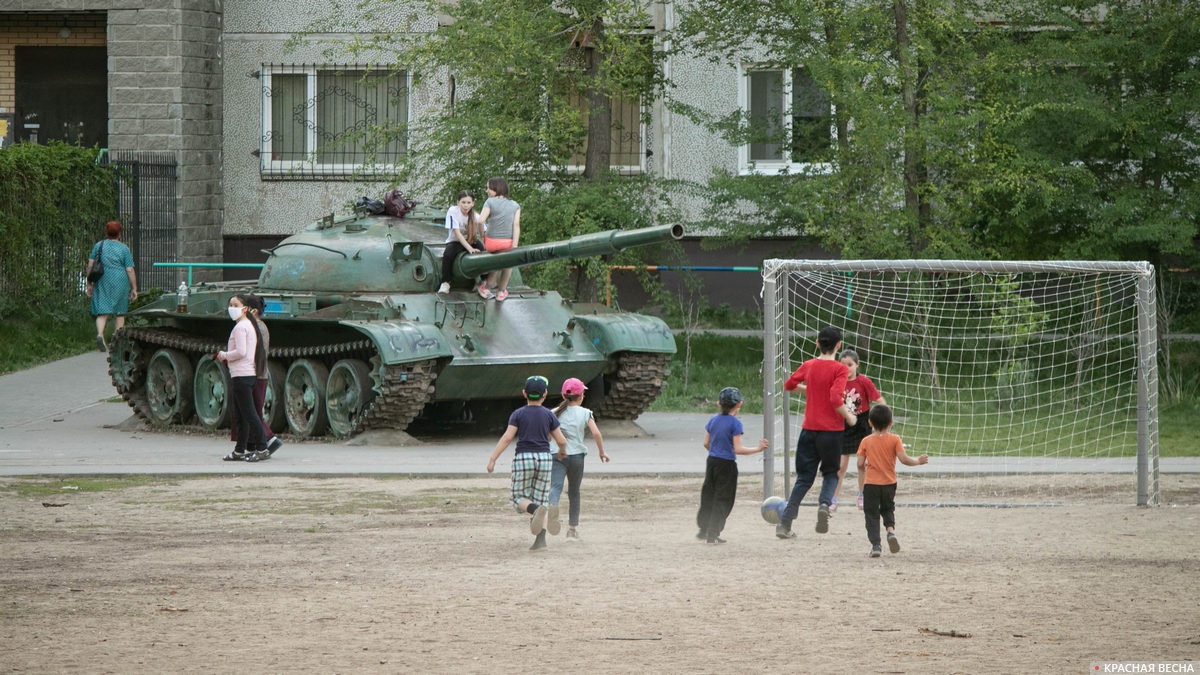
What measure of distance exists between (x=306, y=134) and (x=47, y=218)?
5017mm

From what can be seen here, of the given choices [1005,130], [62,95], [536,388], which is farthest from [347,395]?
[62,95]

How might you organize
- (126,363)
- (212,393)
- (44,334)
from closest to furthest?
(212,393) → (126,363) → (44,334)

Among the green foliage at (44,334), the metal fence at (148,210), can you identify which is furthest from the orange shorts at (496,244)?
the metal fence at (148,210)

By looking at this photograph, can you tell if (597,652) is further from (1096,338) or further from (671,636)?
(1096,338)

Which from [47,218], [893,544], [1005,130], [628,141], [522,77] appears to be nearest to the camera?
[893,544]

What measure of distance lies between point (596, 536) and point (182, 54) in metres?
17.6

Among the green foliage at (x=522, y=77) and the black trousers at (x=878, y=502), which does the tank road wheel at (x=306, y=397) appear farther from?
Answer: the black trousers at (x=878, y=502)

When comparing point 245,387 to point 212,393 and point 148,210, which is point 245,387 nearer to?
point 212,393

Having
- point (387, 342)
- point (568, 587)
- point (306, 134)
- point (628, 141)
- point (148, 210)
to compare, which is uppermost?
point (306, 134)

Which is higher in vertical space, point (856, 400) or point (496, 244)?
point (496, 244)

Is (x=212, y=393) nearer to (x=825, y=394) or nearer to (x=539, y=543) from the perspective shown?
(x=539, y=543)

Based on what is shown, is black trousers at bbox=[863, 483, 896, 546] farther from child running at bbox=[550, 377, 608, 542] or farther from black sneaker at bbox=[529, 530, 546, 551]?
black sneaker at bbox=[529, 530, 546, 551]

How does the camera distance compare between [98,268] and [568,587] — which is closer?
[568,587]

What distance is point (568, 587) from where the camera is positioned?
30.9ft
